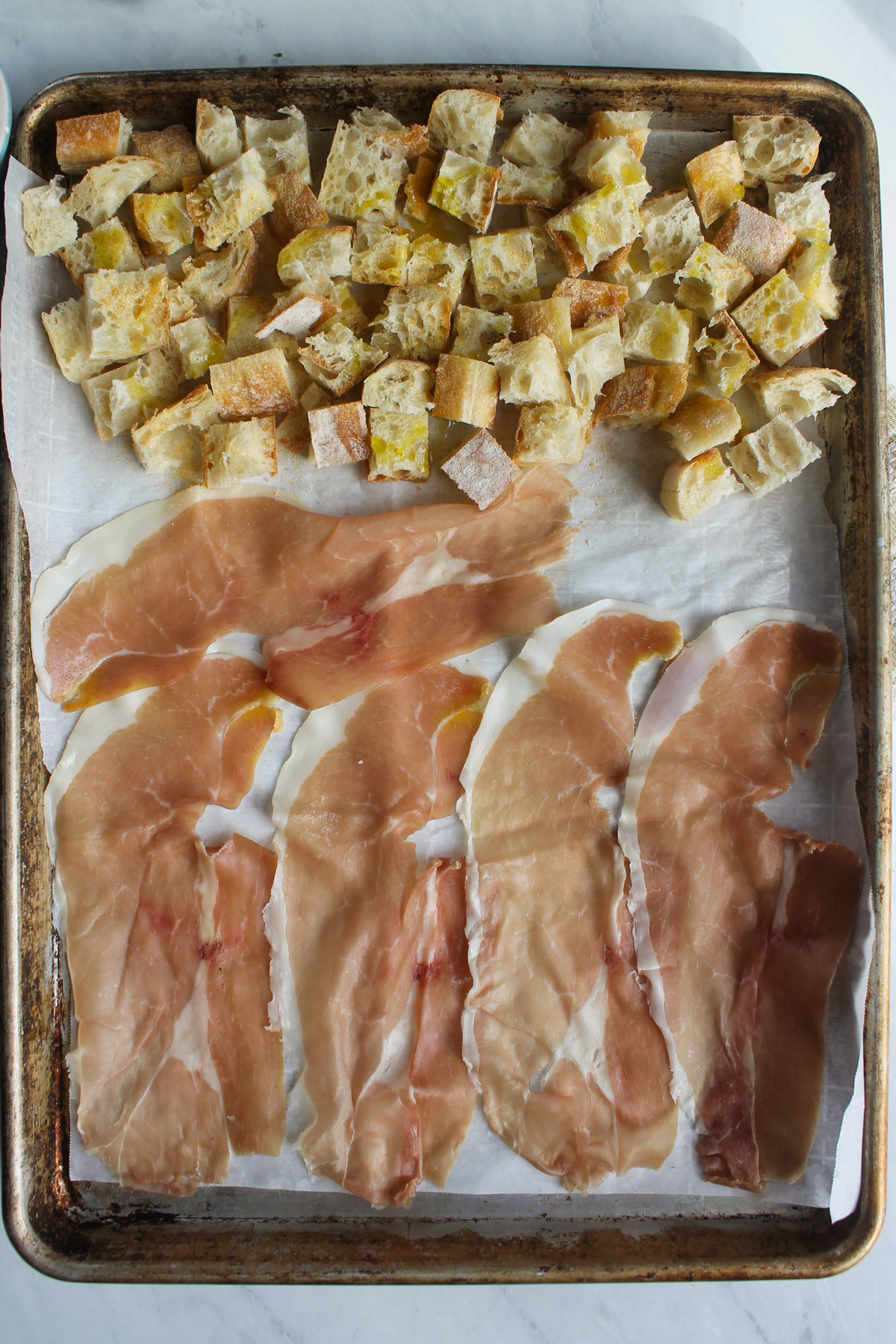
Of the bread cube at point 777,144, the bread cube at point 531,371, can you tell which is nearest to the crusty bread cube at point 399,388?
the bread cube at point 531,371

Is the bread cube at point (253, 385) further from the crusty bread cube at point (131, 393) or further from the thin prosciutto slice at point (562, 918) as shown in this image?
the thin prosciutto slice at point (562, 918)

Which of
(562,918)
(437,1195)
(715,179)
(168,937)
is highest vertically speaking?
(715,179)

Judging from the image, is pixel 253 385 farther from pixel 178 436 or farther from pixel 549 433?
pixel 549 433

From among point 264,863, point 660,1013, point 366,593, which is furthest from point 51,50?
point 660,1013

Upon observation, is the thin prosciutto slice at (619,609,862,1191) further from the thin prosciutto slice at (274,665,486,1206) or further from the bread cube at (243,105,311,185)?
the bread cube at (243,105,311,185)

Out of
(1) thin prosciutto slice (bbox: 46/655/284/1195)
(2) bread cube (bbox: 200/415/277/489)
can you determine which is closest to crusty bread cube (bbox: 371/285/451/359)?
(2) bread cube (bbox: 200/415/277/489)

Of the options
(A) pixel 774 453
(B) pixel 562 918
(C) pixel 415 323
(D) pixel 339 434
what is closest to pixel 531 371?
(C) pixel 415 323

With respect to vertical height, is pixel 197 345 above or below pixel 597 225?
below
